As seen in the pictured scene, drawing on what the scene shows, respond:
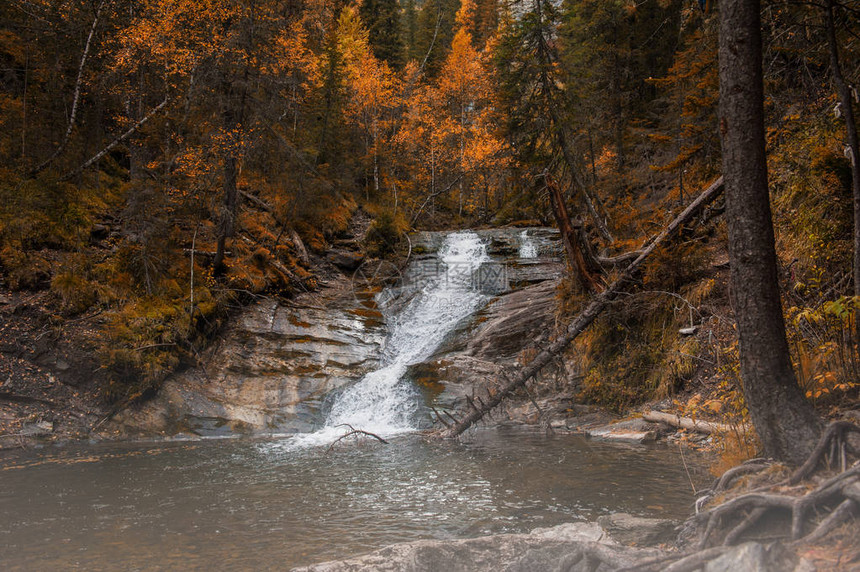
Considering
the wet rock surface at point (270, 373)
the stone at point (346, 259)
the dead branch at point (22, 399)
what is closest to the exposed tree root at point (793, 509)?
the wet rock surface at point (270, 373)

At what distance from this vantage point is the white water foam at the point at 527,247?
22.6 meters

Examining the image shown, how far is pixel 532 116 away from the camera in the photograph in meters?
16.1

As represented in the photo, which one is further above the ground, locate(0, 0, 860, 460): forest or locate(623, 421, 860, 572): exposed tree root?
locate(0, 0, 860, 460): forest

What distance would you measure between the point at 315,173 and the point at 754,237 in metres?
16.6

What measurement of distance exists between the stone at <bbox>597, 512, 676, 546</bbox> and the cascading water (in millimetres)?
6472

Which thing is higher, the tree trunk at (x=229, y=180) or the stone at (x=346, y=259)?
the tree trunk at (x=229, y=180)

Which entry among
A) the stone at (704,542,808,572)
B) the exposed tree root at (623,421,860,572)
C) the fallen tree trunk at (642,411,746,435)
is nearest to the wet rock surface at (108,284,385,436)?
the fallen tree trunk at (642,411,746,435)

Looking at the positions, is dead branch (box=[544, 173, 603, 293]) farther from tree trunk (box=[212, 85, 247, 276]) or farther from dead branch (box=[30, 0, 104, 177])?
dead branch (box=[30, 0, 104, 177])

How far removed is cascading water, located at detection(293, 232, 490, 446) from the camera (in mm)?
12711

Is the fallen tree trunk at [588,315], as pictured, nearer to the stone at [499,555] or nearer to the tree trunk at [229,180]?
the stone at [499,555]

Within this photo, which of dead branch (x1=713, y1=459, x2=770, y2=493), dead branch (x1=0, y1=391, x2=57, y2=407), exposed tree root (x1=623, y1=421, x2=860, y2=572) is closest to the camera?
exposed tree root (x1=623, y1=421, x2=860, y2=572)

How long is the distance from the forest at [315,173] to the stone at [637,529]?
1.45 meters

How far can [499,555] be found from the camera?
447 centimetres

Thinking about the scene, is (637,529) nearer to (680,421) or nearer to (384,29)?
(680,421)
